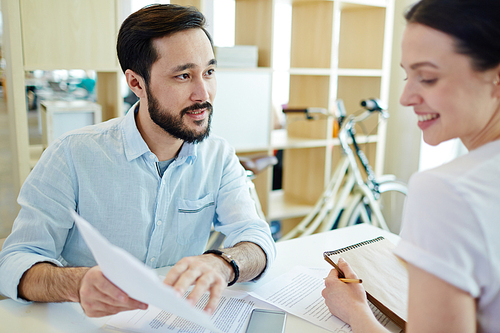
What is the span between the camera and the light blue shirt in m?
1.12

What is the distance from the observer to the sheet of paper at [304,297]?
934 millimetres

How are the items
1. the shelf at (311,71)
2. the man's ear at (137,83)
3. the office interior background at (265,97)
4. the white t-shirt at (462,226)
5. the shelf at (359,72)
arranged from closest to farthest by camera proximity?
the white t-shirt at (462,226) → the man's ear at (137,83) → the office interior background at (265,97) → the shelf at (311,71) → the shelf at (359,72)

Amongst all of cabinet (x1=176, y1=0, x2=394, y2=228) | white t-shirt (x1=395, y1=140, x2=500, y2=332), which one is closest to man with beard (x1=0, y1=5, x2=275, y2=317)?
white t-shirt (x1=395, y1=140, x2=500, y2=332)

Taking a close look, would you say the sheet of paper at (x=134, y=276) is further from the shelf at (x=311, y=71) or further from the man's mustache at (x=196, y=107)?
the shelf at (x=311, y=71)

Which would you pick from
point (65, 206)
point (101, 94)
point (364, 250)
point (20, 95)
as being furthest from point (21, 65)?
point (364, 250)

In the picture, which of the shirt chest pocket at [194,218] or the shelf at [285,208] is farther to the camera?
the shelf at [285,208]

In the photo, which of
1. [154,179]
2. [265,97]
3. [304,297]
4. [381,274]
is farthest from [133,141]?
[265,97]

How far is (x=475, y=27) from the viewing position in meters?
0.58

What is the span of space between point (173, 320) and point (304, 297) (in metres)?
0.32

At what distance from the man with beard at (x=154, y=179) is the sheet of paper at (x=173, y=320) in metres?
0.09

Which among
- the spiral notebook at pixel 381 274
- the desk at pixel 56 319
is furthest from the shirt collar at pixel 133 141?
the spiral notebook at pixel 381 274

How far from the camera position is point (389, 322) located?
3.10 ft

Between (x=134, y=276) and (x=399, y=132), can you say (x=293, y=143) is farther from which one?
(x=134, y=276)

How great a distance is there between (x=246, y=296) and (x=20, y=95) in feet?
4.77
